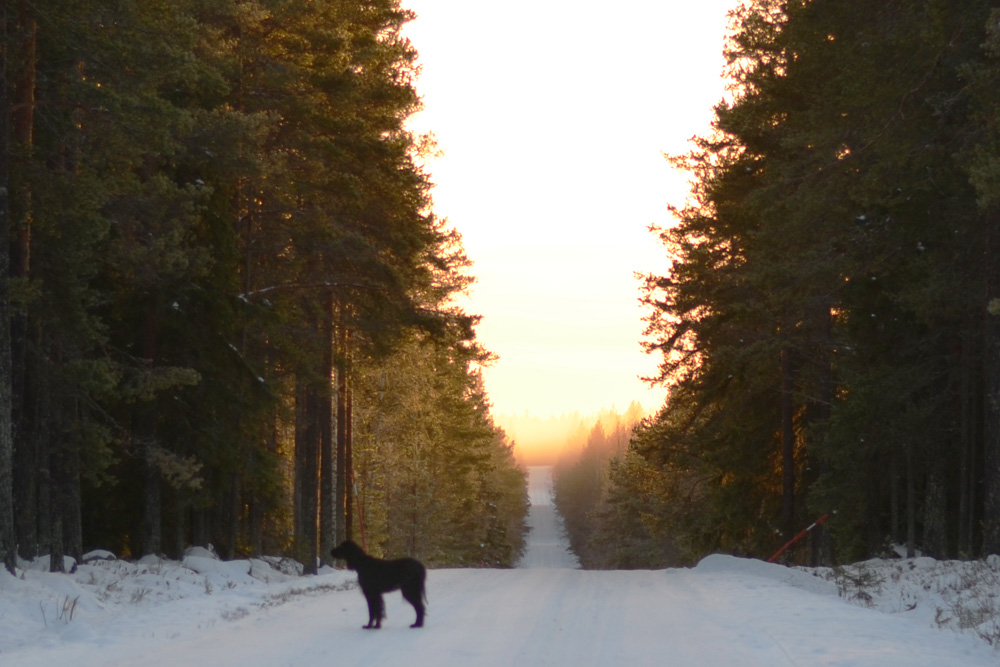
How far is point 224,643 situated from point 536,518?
16181 centimetres

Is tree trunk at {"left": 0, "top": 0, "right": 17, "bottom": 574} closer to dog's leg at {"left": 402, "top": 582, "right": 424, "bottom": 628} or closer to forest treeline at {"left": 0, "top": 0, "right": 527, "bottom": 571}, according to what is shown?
forest treeline at {"left": 0, "top": 0, "right": 527, "bottom": 571}

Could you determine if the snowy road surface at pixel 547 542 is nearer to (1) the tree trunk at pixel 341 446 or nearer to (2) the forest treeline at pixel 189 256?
(1) the tree trunk at pixel 341 446

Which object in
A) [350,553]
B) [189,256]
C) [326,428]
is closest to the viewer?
[350,553]

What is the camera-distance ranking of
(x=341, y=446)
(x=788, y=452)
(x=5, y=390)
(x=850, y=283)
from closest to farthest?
(x=5, y=390), (x=850, y=283), (x=788, y=452), (x=341, y=446)

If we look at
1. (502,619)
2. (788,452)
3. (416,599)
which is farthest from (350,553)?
(788,452)

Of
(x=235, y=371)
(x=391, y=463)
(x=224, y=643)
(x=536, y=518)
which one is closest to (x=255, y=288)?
(x=235, y=371)

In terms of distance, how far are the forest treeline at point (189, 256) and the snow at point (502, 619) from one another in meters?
1.65

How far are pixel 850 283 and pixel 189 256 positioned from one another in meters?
13.7

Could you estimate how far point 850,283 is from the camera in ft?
70.0

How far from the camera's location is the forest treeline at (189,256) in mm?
14219

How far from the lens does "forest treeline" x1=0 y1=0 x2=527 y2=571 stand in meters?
14.2

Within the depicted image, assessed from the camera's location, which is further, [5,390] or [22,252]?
[22,252]

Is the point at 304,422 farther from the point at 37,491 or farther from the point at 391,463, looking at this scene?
the point at 391,463

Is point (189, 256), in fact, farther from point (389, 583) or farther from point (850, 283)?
point (850, 283)
